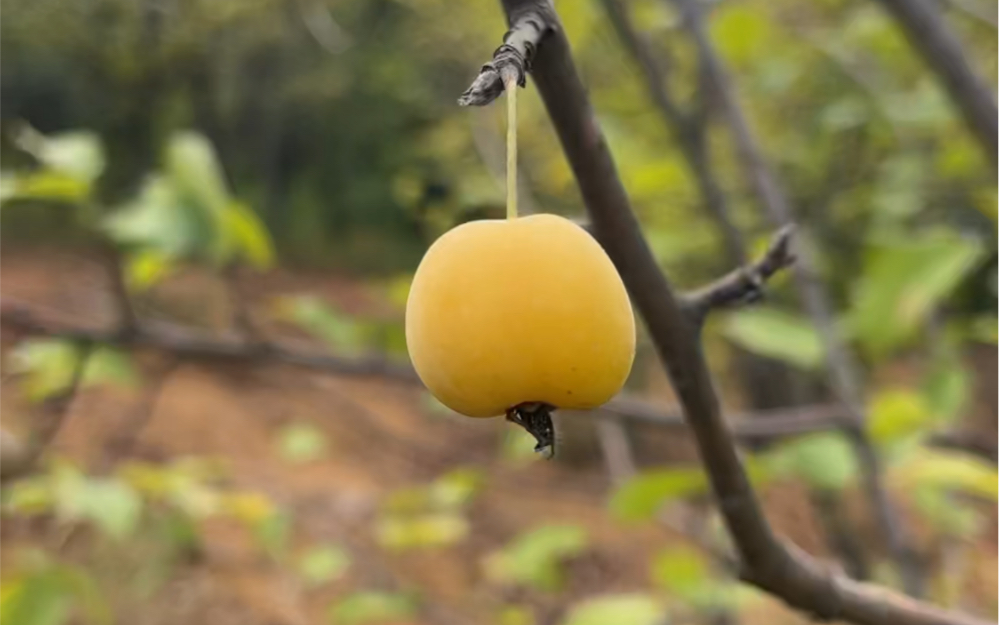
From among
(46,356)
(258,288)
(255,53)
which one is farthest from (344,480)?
(255,53)

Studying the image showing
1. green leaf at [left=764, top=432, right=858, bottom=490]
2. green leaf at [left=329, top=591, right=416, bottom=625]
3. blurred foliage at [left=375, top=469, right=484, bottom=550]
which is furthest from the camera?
blurred foliage at [left=375, top=469, right=484, bottom=550]

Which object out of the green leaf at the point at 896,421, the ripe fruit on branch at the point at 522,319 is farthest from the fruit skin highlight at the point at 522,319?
the green leaf at the point at 896,421

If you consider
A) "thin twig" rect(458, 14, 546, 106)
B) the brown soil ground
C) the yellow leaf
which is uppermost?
the yellow leaf

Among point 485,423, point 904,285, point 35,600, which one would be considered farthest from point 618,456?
point 485,423

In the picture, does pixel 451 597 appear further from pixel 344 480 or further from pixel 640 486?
pixel 640 486

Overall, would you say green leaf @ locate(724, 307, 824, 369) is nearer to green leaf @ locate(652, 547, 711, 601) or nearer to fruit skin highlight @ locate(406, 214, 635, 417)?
green leaf @ locate(652, 547, 711, 601)

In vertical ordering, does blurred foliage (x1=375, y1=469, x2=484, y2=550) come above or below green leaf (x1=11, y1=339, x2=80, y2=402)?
below

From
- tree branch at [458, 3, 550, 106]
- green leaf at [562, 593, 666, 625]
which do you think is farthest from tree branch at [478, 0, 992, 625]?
green leaf at [562, 593, 666, 625]

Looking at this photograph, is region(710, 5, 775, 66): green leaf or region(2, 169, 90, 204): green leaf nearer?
region(2, 169, 90, 204): green leaf

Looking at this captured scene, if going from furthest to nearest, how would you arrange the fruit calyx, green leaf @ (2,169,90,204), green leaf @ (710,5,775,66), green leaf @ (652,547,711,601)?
green leaf @ (652,547,711,601), green leaf @ (710,5,775,66), green leaf @ (2,169,90,204), the fruit calyx
